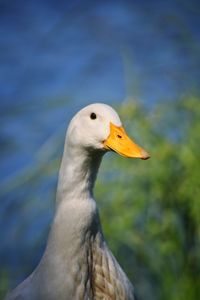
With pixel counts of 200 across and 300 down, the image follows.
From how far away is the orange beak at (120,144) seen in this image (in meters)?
1.12

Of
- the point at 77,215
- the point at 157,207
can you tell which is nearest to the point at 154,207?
the point at 157,207

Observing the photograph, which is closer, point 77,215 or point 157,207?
point 77,215

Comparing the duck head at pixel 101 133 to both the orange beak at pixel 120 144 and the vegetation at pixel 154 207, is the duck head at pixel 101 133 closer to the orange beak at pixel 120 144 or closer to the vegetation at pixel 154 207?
the orange beak at pixel 120 144

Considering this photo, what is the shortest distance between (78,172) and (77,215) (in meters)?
0.08

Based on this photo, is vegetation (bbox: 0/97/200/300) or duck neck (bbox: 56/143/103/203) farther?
vegetation (bbox: 0/97/200/300)

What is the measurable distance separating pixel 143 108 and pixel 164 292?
2.17ft

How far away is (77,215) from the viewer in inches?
46.4

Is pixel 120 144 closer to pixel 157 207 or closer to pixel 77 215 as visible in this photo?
pixel 77 215

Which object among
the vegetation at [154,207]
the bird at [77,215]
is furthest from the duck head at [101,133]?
the vegetation at [154,207]

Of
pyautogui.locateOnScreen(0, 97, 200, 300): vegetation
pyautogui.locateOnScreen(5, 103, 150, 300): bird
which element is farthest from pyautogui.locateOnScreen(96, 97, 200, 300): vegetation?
pyautogui.locateOnScreen(5, 103, 150, 300): bird

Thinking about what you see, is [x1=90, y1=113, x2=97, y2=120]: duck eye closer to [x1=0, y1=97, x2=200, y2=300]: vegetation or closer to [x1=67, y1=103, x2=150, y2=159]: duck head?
[x1=67, y1=103, x2=150, y2=159]: duck head

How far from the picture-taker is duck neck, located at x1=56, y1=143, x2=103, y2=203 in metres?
1.17

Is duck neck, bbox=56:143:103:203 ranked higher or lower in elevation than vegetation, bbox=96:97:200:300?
lower

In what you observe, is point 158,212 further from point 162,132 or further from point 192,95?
point 192,95
